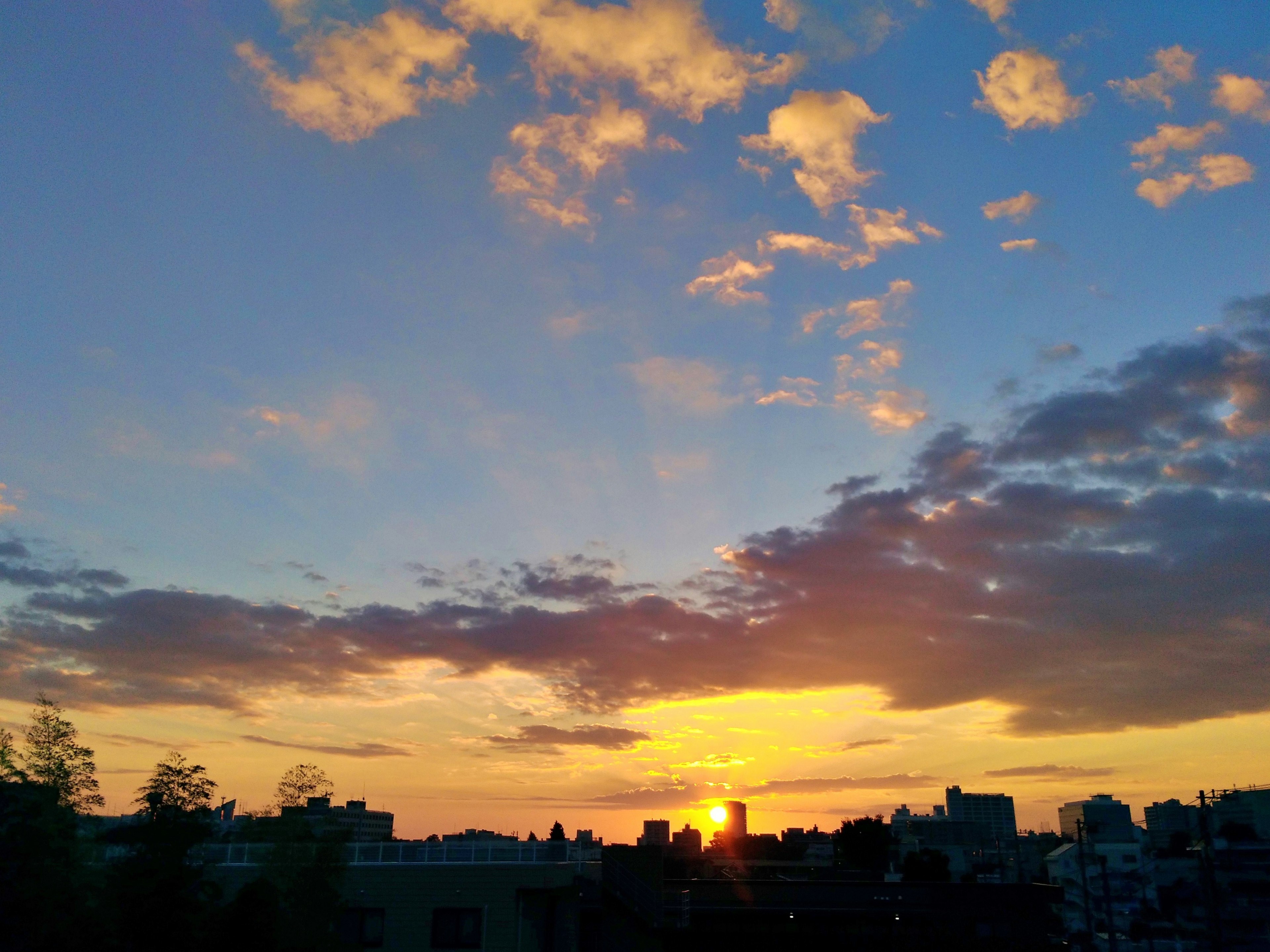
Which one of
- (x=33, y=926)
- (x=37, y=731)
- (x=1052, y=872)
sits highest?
(x=37, y=731)

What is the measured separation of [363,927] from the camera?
1389 inches

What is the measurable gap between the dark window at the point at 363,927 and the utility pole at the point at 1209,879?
4027cm

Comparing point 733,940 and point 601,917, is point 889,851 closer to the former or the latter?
point 733,940

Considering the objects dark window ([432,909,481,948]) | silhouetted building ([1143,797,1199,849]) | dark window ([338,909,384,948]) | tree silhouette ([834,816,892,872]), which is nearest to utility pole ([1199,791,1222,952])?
dark window ([432,909,481,948])

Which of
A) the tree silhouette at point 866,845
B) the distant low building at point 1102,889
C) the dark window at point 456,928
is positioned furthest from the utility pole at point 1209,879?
the tree silhouette at point 866,845

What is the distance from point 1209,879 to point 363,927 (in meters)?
44.0

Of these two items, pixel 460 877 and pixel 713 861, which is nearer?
pixel 460 877

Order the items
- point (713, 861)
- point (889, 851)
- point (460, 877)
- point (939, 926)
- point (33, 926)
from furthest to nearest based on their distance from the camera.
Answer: point (889, 851)
point (713, 861)
point (939, 926)
point (460, 877)
point (33, 926)

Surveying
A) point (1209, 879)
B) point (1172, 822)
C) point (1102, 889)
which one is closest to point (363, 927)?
point (1209, 879)

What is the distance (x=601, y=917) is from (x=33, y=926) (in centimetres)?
2314

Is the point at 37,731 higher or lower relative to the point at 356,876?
higher

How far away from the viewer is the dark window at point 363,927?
1380 inches

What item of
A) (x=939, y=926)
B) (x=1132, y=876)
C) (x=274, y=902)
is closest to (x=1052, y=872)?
(x=1132, y=876)

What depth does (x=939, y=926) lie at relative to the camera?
6000 cm
